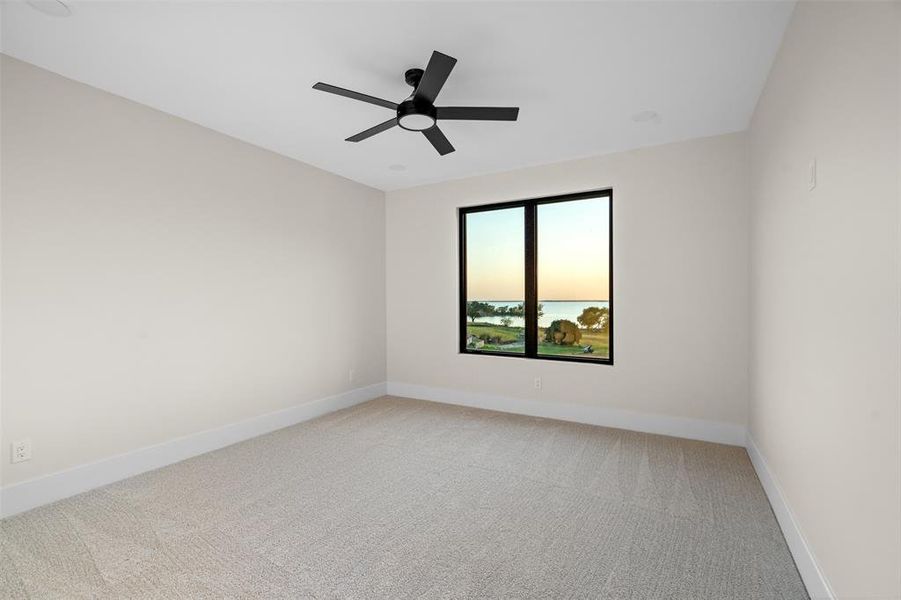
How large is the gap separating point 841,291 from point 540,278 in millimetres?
3081

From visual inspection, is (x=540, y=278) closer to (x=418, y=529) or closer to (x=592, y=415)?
(x=592, y=415)

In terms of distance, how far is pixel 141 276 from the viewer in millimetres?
3000

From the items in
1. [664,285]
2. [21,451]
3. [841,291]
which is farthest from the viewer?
[664,285]

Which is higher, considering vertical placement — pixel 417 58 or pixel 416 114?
pixel 417 58

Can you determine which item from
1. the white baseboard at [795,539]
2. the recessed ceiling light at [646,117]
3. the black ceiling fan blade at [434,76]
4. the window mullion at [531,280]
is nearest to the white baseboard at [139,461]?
the window mullion at [531,280]

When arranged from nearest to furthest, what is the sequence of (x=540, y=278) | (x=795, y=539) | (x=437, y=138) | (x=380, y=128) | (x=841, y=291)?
1. (x=841, y=291)
2. (x=795, y=539)
3. (x=380, y=128)
4. (x=437, y=138)
5. (x=540, y=278)

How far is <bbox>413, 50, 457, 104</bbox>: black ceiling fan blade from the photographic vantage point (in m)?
2.05

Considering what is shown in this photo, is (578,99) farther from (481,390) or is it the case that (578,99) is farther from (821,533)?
(481,390)

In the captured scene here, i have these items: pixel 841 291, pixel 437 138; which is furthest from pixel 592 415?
pixel 437 138

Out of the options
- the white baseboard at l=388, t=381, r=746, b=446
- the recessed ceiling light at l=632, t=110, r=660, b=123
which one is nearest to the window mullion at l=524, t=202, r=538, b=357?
the white baseboard at l=388, t=381, r=746, b=446

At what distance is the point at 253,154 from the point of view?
12.4 feet

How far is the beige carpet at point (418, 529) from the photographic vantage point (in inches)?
71.4

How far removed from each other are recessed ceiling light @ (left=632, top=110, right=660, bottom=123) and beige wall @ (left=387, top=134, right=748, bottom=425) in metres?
0.61

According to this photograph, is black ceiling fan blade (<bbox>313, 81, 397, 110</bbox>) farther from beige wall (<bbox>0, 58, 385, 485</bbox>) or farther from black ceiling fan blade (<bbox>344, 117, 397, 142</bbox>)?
beige wall (<bbox>0, 58, 385, 485</bbox>)
